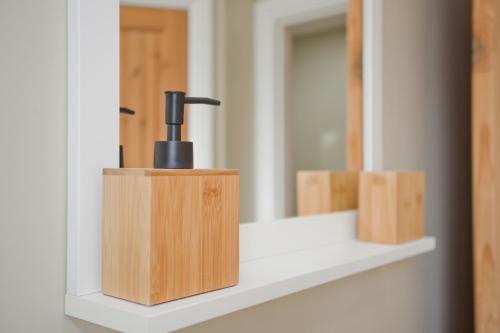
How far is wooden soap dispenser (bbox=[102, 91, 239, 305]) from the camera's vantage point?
1.67 ft

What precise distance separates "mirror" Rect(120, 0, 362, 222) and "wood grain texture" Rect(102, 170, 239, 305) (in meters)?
0.13

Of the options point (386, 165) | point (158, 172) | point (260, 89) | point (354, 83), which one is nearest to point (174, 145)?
point (158, 172)

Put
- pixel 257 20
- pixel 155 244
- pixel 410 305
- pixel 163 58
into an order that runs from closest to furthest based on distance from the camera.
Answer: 1. pixel 155 244
2. pixel 163 58
3. pixel 257 20
4. pixel 410 305

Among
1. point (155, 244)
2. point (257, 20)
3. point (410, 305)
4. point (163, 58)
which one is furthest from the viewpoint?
point (410, 305)

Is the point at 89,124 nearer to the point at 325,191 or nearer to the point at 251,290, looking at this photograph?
the point at 251,290

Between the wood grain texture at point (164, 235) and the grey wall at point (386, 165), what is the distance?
0.21 feet

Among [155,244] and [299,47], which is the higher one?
[299,47]

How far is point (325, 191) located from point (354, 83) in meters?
0.26

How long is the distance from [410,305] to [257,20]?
0.81m

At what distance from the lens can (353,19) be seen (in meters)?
1.07

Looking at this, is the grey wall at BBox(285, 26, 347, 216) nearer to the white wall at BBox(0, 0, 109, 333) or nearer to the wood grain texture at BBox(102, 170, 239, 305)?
the wood grain texture at BBox(102, 170, 239, 305)

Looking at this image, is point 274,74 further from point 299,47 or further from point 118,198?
point 118,198

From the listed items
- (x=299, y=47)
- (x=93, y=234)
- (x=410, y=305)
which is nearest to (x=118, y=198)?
(x=93, y=234)

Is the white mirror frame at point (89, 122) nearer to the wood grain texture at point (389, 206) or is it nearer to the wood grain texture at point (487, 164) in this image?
the wood grain texture at point (389, 206)
